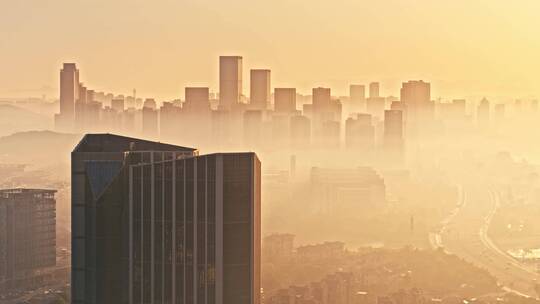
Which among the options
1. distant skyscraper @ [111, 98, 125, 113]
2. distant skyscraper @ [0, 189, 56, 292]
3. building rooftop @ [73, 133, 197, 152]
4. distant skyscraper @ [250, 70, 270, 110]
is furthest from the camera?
distant skyscraper @ [111, 98, 125, 113]

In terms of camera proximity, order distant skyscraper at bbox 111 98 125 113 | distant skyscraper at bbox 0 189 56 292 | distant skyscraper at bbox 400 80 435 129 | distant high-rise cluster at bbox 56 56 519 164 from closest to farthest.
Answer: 1. distant skyscraper at bbox 0 189 56 292
2. distant high-rise cluster at bbox 56 56 519 164
3. distant skyscraper at bbox 111 98 125 113
4. distant skyscraper at bbox 400 80 435 129

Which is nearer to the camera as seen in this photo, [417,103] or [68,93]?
[68,93]

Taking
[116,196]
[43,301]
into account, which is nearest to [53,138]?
[43,301]

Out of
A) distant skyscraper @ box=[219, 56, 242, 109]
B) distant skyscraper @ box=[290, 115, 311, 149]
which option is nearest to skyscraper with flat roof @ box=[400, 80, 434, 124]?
distant skyscraper @ box=[290, 115, 311, 149]

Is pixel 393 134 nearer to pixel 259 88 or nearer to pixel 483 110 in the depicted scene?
pixel 483 110

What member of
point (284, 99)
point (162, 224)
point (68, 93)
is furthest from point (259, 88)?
point (162, 224)

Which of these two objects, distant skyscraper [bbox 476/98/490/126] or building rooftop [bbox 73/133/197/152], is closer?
building rooftop [bbox 73/133/197/152]

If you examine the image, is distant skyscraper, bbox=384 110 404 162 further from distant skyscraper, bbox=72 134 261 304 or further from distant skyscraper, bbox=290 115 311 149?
distant skyscraper, bbox=72 134 261 304
